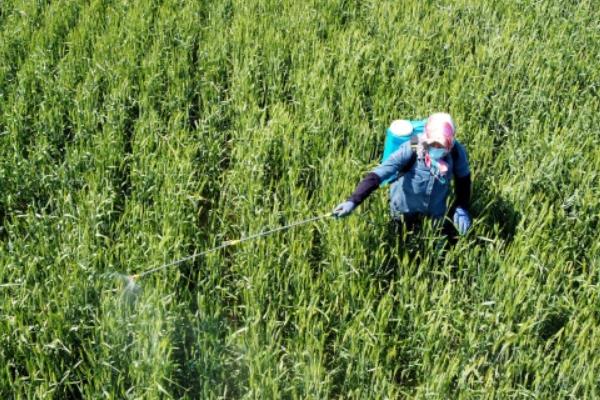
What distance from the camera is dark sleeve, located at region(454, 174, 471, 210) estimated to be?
2910 millimetres

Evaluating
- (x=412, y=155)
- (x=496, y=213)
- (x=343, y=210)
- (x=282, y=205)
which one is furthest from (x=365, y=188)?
(x=496, y=213)

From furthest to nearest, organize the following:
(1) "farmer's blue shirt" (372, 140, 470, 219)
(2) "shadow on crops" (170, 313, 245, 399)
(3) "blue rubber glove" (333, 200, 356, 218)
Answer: (1) "farmer's blue shirt" (372, 140, 470, 219) → (3) "blue rubber glove" (333, 200, 356, 218) → (2) "shadow on crops" (170, 313, 245, 399)

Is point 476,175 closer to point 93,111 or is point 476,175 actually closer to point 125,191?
point 125,191

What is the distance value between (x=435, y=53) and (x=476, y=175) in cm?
131

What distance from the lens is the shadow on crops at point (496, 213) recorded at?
312 cm

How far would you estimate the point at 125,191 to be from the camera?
3.31 metres

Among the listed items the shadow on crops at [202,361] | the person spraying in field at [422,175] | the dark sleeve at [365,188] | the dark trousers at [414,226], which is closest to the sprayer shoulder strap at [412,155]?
the person spraying in field at [422,175]

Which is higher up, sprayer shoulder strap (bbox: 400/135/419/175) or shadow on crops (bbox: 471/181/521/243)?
sprayer shoulder strap (bbox: 400/135/419/175)

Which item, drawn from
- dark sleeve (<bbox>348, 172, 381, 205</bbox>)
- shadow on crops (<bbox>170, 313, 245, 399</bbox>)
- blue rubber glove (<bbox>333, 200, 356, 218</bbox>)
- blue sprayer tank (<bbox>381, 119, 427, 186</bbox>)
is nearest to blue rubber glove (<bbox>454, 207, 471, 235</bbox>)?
blue sprayer tank (<bbox>381, 119, 427, 186</bbox>)

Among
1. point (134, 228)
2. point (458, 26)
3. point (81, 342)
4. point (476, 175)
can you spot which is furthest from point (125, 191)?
point (458, 26)

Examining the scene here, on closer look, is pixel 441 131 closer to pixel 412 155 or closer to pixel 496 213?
pixel 412 155

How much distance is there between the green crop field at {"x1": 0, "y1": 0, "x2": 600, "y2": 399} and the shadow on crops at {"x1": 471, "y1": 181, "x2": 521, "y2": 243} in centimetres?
1

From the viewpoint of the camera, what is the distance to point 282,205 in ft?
10.5

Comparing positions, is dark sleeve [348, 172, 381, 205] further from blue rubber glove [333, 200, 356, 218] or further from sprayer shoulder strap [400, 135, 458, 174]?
sprayer shoulder strap [400, 135, 458, 174]
